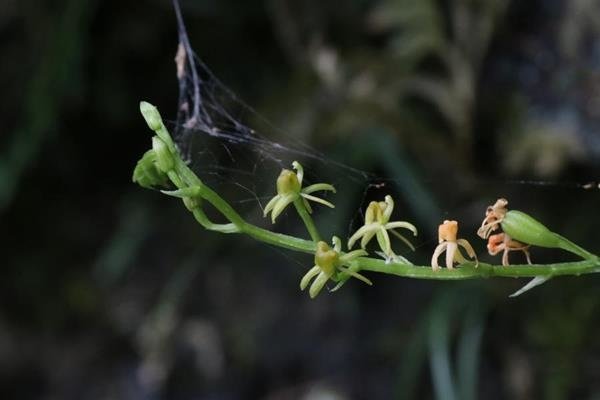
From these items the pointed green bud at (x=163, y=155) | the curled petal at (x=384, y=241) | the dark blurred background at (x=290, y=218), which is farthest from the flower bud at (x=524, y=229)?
the dark blurred background at (x=290, y=218)

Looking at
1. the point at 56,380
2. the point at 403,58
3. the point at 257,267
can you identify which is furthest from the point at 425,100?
the point at 56,380

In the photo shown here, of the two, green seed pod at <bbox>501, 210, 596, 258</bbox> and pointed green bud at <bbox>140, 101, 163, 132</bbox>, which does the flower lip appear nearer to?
green seed pod at <bbox>501, 210, 596, 258</bbox>

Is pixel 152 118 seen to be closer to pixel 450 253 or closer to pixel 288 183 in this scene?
pixel 288 183

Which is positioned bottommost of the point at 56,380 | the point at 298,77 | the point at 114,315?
the point at 56,380

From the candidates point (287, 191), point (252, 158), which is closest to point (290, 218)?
point (252, 158)

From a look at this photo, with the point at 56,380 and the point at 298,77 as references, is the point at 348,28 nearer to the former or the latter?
the point at 298,77
